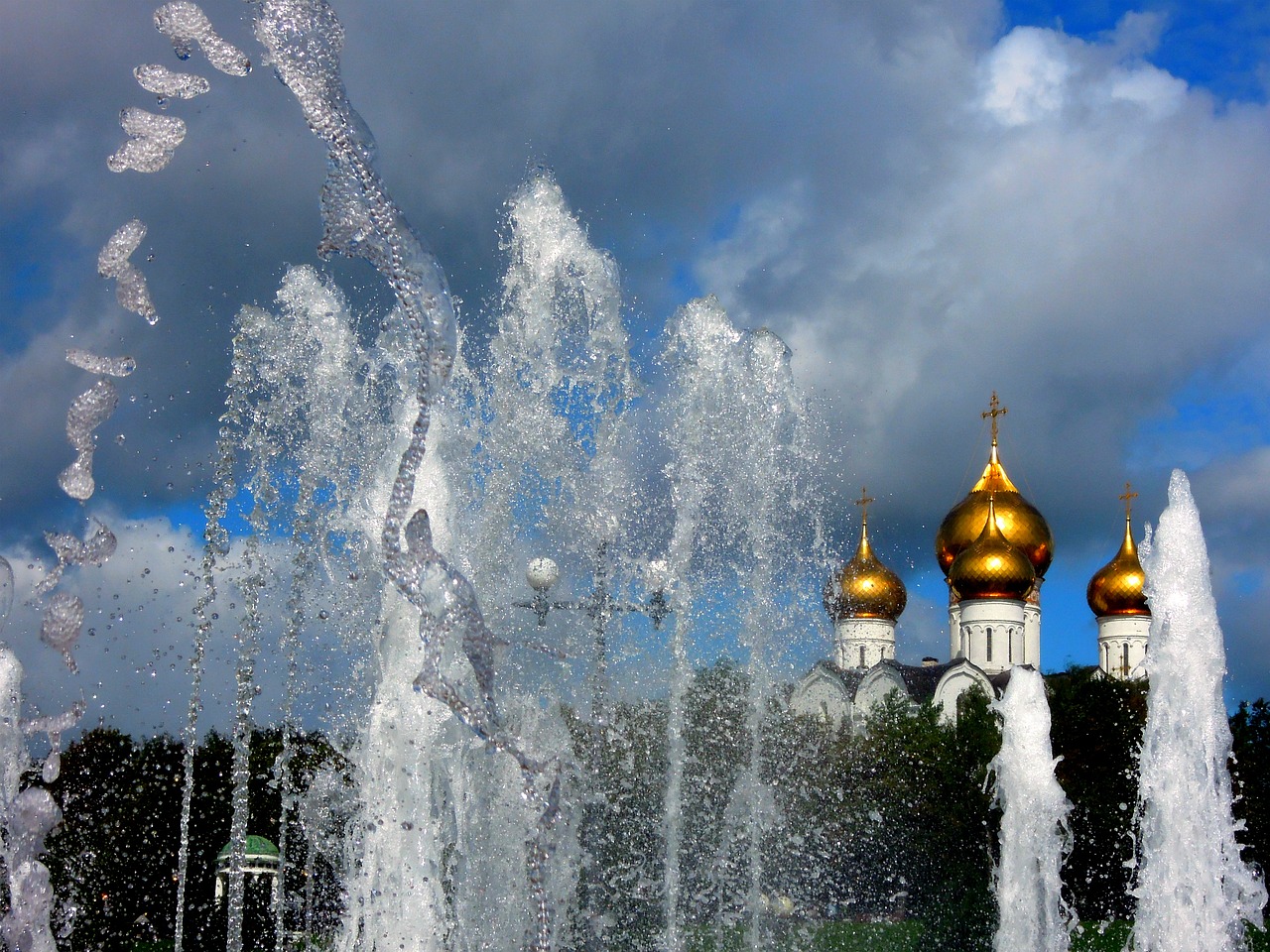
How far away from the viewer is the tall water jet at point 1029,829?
14.6 metres

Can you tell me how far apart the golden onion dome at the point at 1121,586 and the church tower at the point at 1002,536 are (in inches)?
107

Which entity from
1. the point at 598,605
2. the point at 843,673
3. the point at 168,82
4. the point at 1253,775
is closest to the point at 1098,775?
the point at 1253,775

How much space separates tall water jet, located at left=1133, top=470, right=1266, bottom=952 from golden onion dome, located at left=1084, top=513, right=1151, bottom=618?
42.3 metres

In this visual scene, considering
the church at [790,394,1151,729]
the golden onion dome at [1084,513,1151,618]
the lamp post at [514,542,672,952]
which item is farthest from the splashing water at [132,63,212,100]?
the golden onion dome at [1084,513,1151,618]

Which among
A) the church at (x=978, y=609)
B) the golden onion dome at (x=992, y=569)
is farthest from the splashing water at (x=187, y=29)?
the golden onion dome at (x=992, y=569)

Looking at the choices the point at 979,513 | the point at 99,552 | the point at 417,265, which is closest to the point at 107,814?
the point at 99,552

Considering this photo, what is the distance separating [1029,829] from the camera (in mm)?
14750

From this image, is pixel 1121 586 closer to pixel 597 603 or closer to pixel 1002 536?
pixel 1002 536

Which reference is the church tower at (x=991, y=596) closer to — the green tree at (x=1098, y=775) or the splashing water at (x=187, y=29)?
the green tree at (x=1098, y=775)

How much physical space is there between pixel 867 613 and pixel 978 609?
4.01 m

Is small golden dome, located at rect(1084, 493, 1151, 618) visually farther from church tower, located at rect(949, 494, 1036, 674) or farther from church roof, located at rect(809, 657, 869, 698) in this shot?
church roof, located at rect(809, 657, 869, 698)

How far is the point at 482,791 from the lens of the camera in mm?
8703

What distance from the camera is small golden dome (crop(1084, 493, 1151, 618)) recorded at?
5281 centimetres

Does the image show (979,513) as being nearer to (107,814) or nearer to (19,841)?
(107,814)
